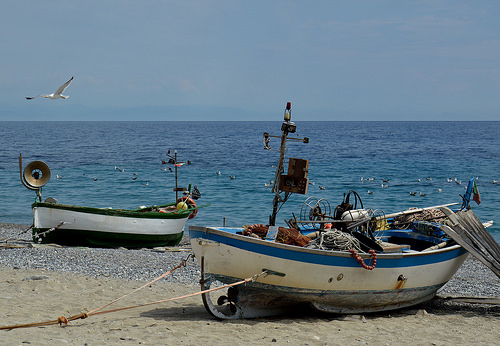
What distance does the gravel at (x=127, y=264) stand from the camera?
12695 mm

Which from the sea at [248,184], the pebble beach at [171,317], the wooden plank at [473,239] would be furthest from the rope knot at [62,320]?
the sea at [248,184]

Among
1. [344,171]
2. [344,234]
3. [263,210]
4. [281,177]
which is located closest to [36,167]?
[281,177]

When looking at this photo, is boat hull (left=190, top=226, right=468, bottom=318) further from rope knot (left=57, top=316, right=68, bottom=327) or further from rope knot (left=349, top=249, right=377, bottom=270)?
rope knot (left=57, top=316, right=68, bottom=327)

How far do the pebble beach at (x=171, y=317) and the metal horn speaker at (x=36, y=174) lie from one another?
3.93m

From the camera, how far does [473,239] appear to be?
10609 mm

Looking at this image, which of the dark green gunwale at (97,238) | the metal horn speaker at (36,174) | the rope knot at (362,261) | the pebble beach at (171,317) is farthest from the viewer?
the metal horn speaker at (36,174)

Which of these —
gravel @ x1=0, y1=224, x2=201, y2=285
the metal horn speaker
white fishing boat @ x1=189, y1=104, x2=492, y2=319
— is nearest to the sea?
gravel @ x1=0, y1=224, x2=201, y2=285

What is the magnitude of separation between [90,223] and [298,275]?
33.9 feet

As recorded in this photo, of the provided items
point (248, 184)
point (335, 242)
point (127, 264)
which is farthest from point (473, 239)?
point (248, 184)

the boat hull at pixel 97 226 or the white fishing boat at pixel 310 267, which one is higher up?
the white fishing boat at pixel 310 267

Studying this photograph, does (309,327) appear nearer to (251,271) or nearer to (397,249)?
(251,271)

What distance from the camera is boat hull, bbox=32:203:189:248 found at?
1678cm
